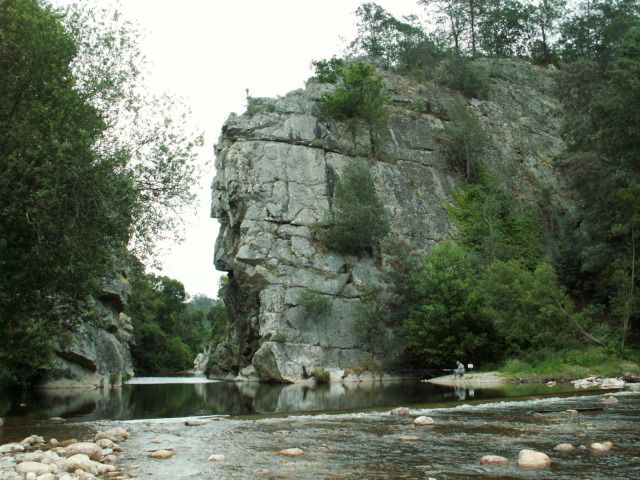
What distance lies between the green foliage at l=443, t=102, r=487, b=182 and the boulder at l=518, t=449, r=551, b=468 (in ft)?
201

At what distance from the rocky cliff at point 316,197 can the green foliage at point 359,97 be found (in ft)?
6.60

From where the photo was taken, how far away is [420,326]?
167ft

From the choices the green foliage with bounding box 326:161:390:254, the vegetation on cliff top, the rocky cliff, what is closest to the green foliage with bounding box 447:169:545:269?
the vegetation on cliff top

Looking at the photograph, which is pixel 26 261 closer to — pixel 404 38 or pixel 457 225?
pixel 457 225

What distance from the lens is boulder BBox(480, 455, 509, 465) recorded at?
10719 mm

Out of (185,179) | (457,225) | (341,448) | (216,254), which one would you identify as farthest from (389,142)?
(341,448)

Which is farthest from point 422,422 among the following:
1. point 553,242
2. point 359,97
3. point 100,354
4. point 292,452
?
point 359,97

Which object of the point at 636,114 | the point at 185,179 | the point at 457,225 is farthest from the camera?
the point at 457,225

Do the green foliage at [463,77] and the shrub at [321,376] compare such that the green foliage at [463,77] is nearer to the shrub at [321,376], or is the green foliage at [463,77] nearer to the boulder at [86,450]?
the shrub at [321,376]

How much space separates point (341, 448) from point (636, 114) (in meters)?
36.3

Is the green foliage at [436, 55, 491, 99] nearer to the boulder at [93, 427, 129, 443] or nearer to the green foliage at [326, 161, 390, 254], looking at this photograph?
the green foliage at [326, 161, 390, 254]

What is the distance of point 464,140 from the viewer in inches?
2741

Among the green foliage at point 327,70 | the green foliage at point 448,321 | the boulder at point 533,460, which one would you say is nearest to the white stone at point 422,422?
the boulder at point 533,460

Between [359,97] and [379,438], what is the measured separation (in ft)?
184
